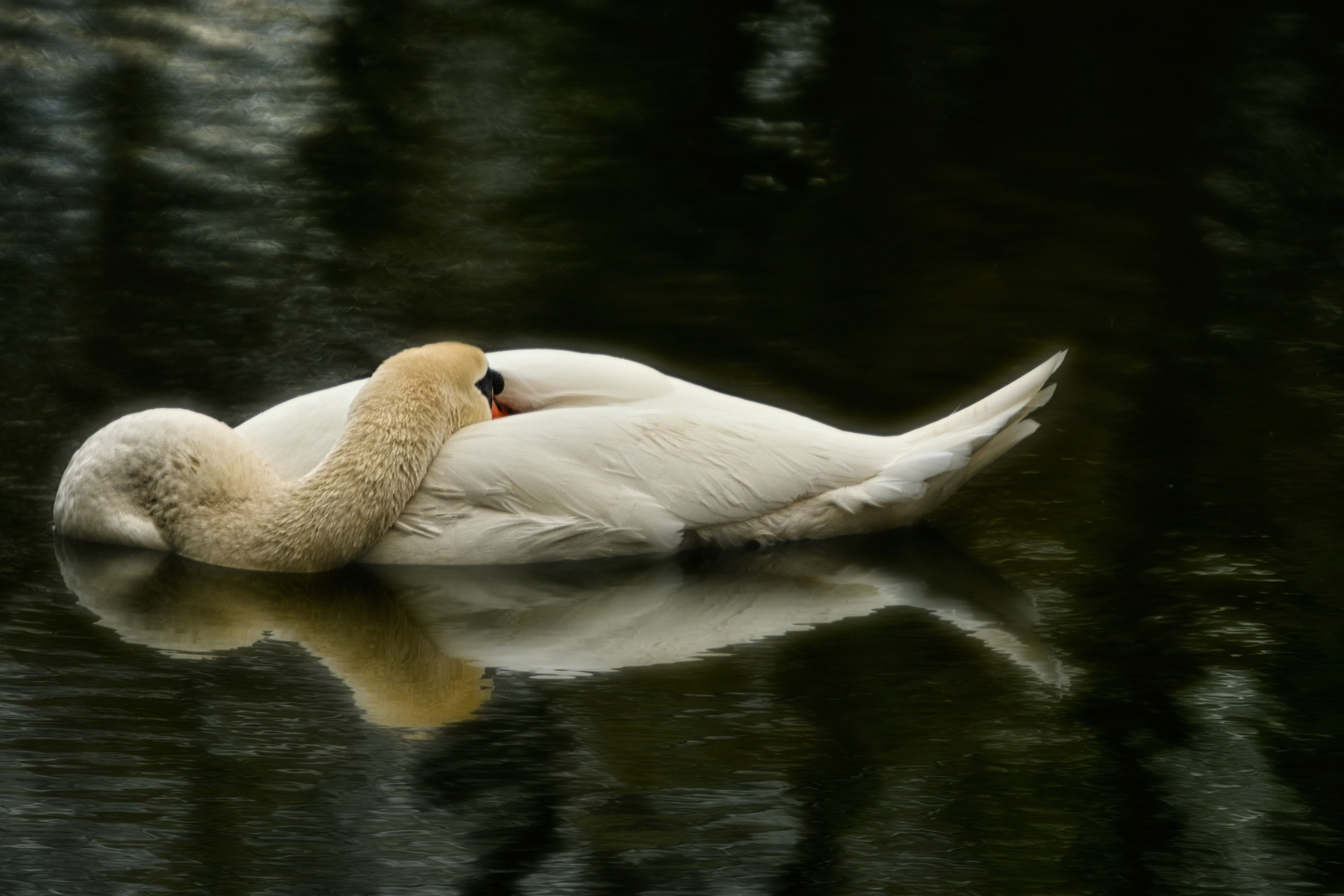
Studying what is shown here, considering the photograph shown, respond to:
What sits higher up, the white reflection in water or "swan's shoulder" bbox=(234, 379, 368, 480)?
"swan's shoulder" bbox=(234, 379, 368, 480)

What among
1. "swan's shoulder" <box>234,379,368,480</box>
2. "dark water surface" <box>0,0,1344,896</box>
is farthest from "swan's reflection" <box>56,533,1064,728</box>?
"swan's shoulder" <box>234,379,368,480</box>

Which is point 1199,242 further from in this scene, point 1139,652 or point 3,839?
point 3,839

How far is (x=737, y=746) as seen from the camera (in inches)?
237

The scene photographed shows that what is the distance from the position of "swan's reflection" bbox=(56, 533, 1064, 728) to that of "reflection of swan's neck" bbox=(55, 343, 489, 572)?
13 cm

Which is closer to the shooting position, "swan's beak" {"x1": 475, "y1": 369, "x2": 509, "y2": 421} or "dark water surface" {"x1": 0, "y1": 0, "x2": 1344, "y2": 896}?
"dark water surface" {"x1": 0, "y1": 0, "x2": 1344, "y2": 896}

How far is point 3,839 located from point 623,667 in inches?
81.2

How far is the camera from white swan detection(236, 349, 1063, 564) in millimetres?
7406

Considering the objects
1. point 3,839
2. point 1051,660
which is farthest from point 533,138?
point 3,839

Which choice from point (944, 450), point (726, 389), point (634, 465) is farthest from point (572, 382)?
point (726, 389)

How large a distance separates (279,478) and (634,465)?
1.31m

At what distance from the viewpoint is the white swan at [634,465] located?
24.3ft

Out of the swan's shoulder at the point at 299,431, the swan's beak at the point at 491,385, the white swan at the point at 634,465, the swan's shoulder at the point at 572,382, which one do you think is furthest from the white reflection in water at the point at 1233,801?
the swan's shoulder at the point at 299,431

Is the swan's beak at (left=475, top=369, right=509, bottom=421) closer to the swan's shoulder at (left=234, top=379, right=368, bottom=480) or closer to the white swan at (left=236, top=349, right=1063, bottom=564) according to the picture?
the white swan at (left=236, top=349, right=1063, bottom=564)

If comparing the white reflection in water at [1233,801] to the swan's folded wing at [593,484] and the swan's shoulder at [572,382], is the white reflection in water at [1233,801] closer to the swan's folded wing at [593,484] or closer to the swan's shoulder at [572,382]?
the swan's folded wing at [593,484]
